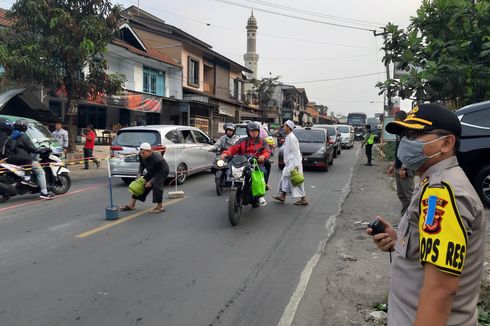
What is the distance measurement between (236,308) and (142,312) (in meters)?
0.86

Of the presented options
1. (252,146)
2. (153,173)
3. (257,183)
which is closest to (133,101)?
(153,173)

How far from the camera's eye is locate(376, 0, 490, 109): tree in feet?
27.3

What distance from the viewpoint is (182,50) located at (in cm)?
3272

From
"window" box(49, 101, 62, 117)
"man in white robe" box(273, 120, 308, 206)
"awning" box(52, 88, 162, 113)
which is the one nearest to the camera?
"man in white robe" box(273, 120, 308, 206)

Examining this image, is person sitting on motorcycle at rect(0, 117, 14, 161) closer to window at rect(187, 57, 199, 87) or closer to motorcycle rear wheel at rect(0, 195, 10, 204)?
motorcycle rear wheel at rect(0, 195, 10, 204)

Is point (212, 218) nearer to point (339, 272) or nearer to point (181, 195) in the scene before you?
point (181, 195)

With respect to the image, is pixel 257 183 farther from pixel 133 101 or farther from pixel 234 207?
pixel 133 101

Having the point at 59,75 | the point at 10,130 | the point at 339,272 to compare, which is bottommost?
the point at 339,272

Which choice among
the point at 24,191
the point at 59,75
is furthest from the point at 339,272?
the point at 59,75

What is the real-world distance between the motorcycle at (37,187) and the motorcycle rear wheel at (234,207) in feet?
16.9

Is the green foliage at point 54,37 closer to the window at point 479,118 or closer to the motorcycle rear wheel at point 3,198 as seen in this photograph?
the motorcycle rear wheel at point 3,198

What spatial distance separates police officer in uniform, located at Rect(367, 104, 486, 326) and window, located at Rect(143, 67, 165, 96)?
28188 mm

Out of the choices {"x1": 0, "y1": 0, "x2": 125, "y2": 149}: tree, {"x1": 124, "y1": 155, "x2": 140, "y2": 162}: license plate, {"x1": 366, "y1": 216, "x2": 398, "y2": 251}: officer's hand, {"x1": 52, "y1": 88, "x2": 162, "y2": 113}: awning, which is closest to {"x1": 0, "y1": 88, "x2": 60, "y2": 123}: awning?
{"x1": 0, "y1": 0, "x2": 125, "y2": 149}: tree

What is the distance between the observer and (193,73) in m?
35.0
